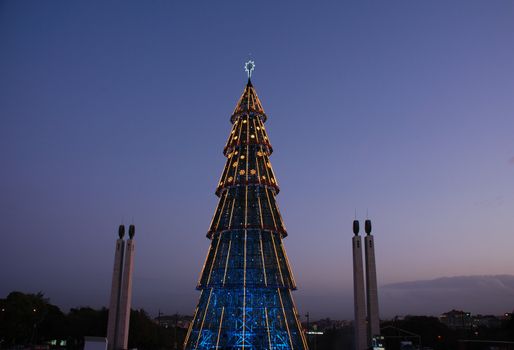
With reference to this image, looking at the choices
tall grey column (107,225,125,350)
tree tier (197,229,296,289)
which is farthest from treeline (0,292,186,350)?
tall grey column (107,225,125,350)

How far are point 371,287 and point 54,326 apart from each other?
62980 mm

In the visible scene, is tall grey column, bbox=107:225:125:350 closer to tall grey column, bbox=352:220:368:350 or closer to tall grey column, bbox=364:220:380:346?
tall grey column, bbox=352:220:368:350

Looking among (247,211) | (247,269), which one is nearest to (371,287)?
(247,269)

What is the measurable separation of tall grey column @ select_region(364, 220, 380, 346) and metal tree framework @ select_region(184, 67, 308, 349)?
30.1ft

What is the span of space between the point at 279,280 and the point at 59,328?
172 ft

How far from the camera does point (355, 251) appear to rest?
42219 millimetres

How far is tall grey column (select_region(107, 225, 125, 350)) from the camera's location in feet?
138

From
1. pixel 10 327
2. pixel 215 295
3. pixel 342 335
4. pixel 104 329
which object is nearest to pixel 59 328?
pixel 104 329

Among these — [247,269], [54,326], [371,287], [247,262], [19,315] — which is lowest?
[54,326]

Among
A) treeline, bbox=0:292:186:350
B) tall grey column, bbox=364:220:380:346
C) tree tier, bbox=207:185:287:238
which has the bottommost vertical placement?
treeline, bbox=0:292:186:350

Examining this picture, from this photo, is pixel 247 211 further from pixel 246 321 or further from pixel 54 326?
pixel 54 326

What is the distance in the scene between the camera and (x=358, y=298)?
40.6 meters

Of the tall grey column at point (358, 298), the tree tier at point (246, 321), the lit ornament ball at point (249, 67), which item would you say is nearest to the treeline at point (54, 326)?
the tree tier at point (246, 321)

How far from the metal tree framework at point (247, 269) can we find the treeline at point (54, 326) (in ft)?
97.0
